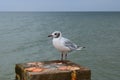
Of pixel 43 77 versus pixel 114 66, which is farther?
pixel 114 66

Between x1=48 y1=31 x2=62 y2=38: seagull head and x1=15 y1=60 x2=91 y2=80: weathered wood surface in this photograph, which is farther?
x1=48 y1=31 x2=62 y2=38: seagull head

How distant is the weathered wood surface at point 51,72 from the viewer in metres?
7.15

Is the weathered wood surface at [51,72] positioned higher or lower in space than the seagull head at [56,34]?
lower

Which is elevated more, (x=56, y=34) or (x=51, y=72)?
(x=56, y=34)

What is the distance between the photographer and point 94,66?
29.2 m

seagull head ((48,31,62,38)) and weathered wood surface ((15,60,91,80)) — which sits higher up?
seagull head ((48,31,62,38))

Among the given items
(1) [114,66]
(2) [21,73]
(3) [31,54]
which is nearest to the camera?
(2) [21,73]

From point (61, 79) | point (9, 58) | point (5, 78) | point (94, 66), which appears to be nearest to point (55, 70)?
point (61, 79)

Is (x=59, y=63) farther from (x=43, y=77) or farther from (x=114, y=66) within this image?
(x=114, y=66)

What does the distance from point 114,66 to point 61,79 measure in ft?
74.5

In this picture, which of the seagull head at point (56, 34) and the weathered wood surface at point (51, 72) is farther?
the seagull head at point (56, 34)

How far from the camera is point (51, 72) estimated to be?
7242 millimetres

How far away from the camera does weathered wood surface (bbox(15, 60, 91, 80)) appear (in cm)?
715

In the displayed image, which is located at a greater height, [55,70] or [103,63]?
[55,70]
